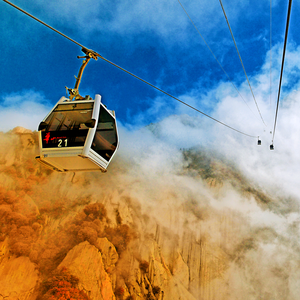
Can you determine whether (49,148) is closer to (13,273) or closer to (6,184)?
(13,273)

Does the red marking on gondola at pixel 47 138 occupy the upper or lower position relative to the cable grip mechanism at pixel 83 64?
lower

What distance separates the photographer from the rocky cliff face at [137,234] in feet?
48.8

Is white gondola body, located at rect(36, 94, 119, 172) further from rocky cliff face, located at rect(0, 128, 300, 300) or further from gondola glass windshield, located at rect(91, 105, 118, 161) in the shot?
rocky cliff face, located at rect(0, 128, 300, 300)

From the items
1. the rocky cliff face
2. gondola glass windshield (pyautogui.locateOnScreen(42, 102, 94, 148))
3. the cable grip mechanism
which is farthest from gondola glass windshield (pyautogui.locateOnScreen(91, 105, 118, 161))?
the rocky cliff face

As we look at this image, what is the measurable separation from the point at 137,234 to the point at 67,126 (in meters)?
15.8

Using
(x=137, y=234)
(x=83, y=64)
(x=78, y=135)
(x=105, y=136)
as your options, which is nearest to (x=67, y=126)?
(x=78, y=135)

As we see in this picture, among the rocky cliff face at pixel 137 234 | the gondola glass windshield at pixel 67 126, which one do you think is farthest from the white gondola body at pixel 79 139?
the rocky cliff face at pixel 137 234

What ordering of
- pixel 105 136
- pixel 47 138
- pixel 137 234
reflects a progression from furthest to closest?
pixel 137 234
pixel 105 136
pixel 47 138

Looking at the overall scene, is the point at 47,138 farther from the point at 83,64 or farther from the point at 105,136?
the point at 83,64

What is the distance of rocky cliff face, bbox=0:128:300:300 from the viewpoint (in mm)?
14875

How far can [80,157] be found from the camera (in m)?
4.48

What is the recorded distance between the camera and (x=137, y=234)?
59.1ft

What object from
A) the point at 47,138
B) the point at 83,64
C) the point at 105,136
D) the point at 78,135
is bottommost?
the point at 47,138

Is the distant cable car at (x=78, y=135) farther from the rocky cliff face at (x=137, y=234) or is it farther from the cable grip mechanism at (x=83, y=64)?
the rocky cliff face at (x=137, y=234)
